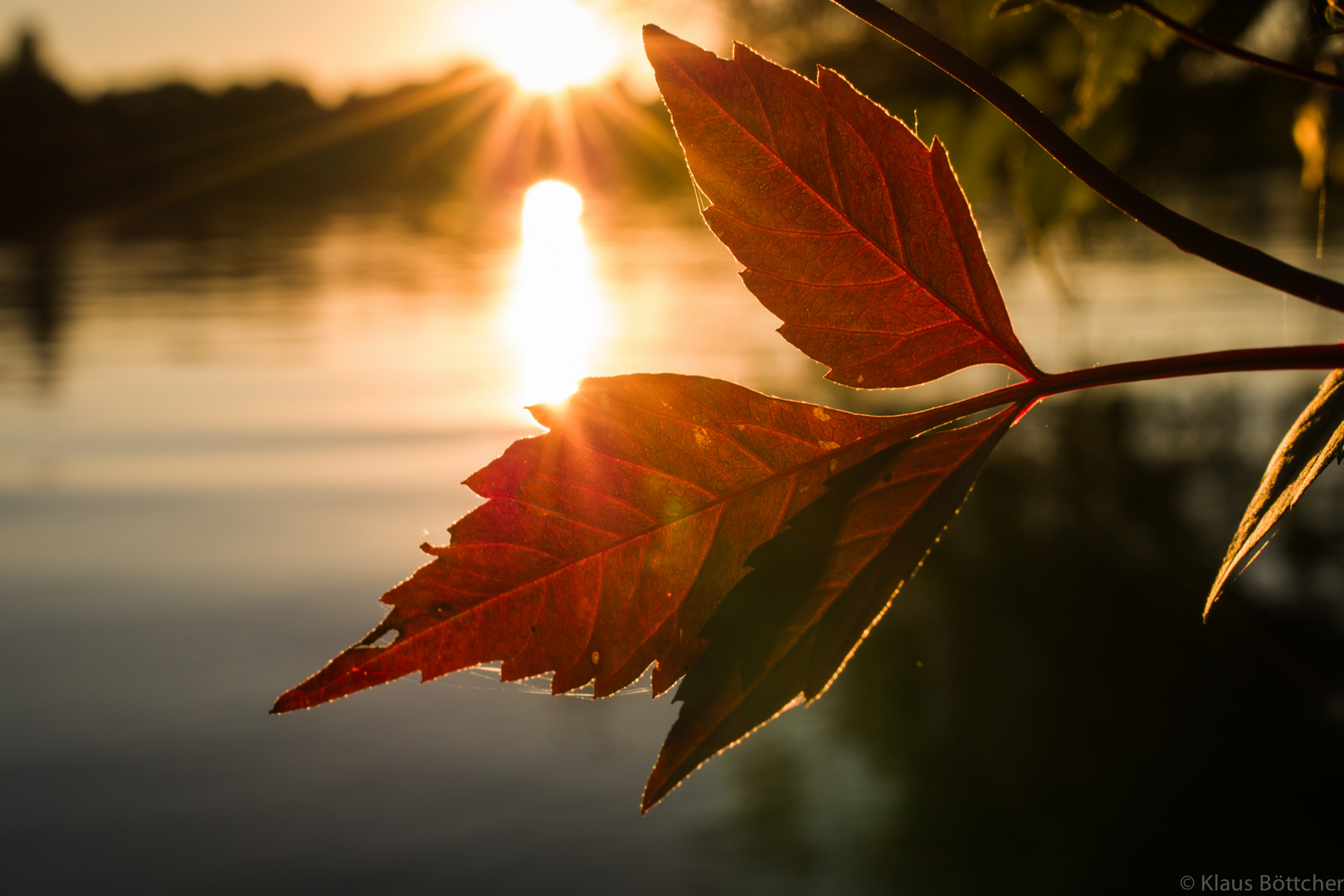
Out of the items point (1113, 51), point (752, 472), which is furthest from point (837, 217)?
point (1113, 51)

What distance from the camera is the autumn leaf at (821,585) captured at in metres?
0.15

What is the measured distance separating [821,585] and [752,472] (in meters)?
0.02

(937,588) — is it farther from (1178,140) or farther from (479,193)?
(479,193)

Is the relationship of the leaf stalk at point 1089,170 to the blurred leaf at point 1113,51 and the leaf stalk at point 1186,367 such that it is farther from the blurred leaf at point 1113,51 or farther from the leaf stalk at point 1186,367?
the blurred leaf at point 1113,51

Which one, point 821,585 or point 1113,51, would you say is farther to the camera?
point 1113,51

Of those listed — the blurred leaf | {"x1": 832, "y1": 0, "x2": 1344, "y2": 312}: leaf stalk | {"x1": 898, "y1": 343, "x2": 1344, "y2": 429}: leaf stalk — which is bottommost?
{"x1": 898, "y1": 343, "x2": 1344, "y2": 429}: leaf stalk

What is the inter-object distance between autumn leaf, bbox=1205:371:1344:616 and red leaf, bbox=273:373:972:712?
0.20ft

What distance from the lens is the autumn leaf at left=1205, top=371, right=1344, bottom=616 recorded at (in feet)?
0.53

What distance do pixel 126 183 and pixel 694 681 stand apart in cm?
1158

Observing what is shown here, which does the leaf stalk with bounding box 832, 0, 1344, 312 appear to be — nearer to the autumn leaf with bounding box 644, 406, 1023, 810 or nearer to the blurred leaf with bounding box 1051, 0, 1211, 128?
the autumn leaf with bounding box 644, 406, 1023, 810

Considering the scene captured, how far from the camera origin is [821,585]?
0.16 m

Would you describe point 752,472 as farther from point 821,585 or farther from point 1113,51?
point 1113,51

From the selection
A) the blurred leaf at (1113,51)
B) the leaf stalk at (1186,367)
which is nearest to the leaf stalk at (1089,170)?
the leaf stalk at (1186,367)

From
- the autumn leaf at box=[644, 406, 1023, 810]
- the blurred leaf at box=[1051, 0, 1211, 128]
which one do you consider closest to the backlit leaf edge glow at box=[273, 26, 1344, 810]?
the autumn leaf at box=[644, 406, 1023, 810]
